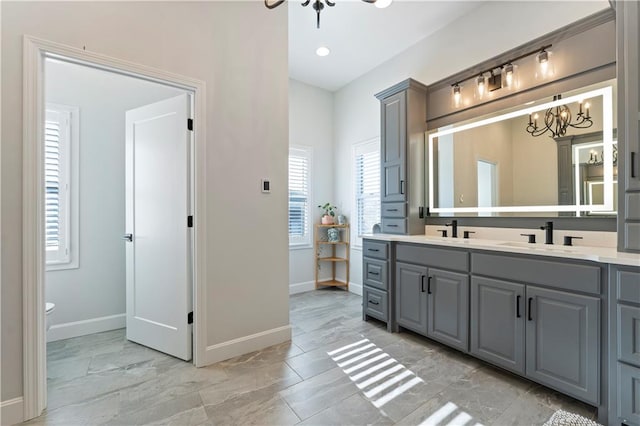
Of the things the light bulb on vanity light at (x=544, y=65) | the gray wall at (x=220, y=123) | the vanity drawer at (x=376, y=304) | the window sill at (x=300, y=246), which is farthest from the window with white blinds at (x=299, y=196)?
the light bulb on vanity light at (x=544, y=65)

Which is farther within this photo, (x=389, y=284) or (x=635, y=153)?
(x=389, y=284)

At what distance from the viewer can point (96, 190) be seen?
10.0 feet

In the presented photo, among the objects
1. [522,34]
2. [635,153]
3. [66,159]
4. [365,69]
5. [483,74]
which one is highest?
[365,69]

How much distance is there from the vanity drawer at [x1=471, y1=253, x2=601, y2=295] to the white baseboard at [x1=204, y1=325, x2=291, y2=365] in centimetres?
177

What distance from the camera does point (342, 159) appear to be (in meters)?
4.85

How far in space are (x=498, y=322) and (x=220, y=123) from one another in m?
2.66

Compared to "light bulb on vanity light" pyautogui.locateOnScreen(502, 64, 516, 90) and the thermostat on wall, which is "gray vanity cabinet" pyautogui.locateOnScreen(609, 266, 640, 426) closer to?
"light bulb on vanity light" pyautogui.locateOnScreen(502, 64, 516, 90)

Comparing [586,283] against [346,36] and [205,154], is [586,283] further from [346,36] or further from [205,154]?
[346,36]

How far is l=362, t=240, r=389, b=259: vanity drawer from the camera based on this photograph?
309cm

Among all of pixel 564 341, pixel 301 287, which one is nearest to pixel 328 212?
pixel 301 287

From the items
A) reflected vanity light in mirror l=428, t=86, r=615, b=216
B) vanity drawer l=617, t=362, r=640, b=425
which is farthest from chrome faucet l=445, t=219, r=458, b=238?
vanity drawer l=617, t=362, r=640, b=425

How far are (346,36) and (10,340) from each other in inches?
156

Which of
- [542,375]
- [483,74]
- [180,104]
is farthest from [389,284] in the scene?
[180,104]

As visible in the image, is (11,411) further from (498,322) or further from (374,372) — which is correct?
(498,322)
